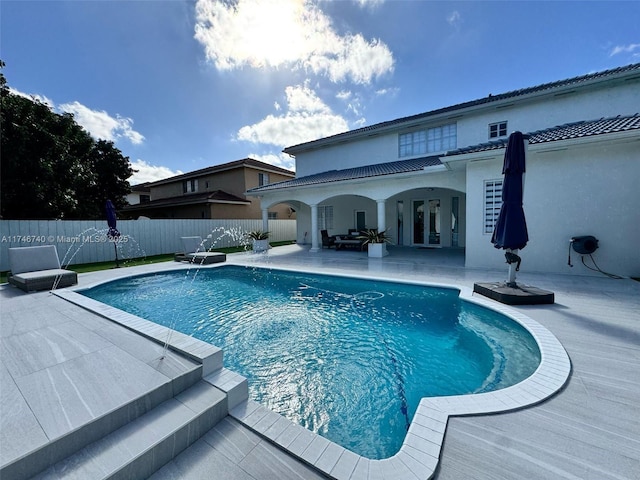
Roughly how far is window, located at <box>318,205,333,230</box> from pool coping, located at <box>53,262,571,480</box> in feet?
52.0

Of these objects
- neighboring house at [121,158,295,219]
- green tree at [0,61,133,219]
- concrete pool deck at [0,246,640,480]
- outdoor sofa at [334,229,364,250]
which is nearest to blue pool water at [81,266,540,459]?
concrete pool deck at [0,246,640,480]

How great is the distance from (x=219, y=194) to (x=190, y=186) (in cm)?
624

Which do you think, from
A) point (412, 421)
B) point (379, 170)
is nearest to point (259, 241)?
point (379, 170)

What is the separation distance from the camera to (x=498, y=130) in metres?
12.9

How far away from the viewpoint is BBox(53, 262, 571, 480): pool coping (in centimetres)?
199

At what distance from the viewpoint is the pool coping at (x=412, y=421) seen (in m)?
1.99

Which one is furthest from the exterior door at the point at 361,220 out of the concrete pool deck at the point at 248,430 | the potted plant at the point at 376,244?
the concrete pool deck at the point at 248,430

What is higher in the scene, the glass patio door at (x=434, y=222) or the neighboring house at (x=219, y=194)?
the neighboring house at (x=219, y=194)

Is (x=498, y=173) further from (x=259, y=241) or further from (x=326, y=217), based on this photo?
(x=259, y=241)

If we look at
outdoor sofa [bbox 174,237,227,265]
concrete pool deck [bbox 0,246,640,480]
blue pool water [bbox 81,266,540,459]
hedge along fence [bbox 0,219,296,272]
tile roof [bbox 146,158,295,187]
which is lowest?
blue pool water [bbox 81,266,540,459]

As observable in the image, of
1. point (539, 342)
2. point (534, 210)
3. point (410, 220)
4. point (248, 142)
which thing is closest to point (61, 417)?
point (539, 342)

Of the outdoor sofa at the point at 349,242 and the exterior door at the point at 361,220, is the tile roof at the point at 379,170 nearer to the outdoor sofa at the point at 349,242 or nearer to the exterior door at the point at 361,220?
the exterior door at the point at 361,220

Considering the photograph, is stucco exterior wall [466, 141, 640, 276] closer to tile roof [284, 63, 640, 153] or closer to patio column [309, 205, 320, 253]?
tile roof [284, 63, 640, 153]

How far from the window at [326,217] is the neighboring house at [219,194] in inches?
251
